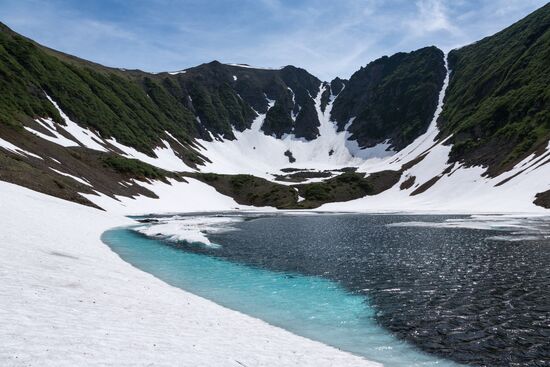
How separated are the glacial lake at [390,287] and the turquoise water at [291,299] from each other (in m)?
0.06

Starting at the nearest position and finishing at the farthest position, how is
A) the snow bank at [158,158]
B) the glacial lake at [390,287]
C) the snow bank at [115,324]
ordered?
the snow bank at [115,324], the glacial lake at [390,287], the snow bank at [158,158]

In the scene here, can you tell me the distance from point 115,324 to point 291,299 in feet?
38.2

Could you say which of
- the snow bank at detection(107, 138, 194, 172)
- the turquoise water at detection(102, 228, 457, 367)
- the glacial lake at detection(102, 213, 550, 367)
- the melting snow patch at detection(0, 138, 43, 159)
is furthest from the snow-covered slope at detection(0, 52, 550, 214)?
the turquoise water at detection(102, 228, 457, 367)

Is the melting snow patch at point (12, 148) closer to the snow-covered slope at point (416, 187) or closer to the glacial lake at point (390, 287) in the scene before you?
the snow-covered slope at point (416, 187)

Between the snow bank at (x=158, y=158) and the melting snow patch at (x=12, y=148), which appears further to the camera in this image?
the snow bank at (x=158, y=158)

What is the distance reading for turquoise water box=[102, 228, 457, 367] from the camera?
54.0 ft

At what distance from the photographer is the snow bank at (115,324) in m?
11.5

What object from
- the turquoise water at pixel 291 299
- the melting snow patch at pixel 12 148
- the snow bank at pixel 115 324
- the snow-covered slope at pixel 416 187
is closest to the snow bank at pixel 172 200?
the snow-covered slope at pixel 416 187

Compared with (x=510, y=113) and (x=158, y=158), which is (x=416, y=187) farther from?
(x=158, y=158)

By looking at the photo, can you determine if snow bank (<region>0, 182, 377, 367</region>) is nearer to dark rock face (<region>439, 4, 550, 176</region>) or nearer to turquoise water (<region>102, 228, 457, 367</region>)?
turquoise water (<region>102, 228, 457, 367</region>)

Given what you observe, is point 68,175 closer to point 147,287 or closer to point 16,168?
point 16,168

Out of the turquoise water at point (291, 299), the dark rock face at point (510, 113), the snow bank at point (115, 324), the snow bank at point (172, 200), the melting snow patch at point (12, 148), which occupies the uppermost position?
the dark rock face at point (510, 113)

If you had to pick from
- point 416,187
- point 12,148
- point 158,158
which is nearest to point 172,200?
point 12,148

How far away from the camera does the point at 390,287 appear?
26516mm
